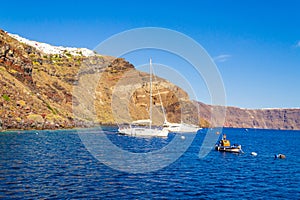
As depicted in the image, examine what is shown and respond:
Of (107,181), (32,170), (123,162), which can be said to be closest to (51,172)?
(32,170)

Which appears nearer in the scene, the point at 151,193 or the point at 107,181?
the point at 151,193

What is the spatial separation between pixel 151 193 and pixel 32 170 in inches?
705

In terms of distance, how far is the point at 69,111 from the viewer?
160125 millimetres

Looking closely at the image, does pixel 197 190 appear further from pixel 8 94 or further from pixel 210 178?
pixel 8 94

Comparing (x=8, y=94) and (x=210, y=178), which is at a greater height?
(x=8, y=94)

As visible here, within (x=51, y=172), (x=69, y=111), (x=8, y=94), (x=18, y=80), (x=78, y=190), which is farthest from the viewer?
(x=69, y=111)

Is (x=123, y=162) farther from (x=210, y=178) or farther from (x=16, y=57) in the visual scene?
(x=16, y=57)

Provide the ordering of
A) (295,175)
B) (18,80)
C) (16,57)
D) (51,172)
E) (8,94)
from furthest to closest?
(16,57) → (18,80) → (8,94) → (295,175) → (51,172)

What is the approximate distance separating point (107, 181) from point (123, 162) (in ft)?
43.3

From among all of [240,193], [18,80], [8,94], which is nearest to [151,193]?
[240,193]

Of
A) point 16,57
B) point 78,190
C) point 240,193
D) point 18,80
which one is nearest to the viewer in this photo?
point 78,190

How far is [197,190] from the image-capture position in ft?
110

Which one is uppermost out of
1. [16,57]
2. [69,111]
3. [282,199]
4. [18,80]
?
[16,57]

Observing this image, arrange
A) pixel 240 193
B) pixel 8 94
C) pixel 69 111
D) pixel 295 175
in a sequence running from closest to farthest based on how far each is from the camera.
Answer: pixel 240 193 → pixel 295 175 → pixel 8 94 → pixel 69 111
